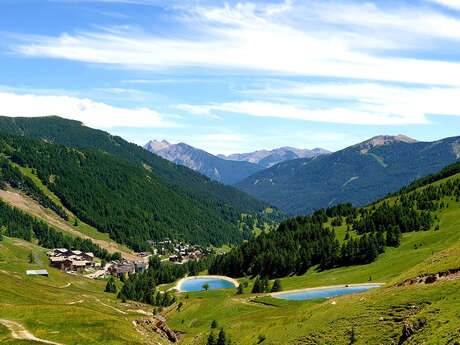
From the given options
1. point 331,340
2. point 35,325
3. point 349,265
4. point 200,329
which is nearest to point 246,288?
point 349,265

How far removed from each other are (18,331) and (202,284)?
123 metres

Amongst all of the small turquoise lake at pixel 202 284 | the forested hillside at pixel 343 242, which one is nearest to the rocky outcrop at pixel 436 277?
the forested hillside at pixel 343 242

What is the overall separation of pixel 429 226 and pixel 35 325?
15414 centimetres

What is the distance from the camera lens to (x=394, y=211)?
185 meters

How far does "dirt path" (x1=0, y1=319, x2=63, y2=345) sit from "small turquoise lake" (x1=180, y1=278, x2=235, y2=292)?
108103mm

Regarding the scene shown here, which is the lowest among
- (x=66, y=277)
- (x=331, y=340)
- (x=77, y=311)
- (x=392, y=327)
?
(x=66, y=277)

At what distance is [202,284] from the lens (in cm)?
Result: 18462

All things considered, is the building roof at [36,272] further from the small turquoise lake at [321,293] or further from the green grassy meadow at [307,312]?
the small turquoise lake at [321,293]

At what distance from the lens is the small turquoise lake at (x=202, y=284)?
17410cm

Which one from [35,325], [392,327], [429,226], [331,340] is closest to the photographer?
[392,327]

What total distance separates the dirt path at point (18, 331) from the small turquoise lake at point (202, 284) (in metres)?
108

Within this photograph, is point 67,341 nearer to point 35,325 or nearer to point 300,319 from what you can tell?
point 35,325

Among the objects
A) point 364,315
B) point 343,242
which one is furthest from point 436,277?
point 343,242

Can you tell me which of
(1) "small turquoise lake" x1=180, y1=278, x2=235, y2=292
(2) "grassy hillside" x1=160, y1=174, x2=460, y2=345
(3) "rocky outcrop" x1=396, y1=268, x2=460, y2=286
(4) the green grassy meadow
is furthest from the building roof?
(3) "rocky outcrop" x1=396, y1=268, x2=460, y2=286
